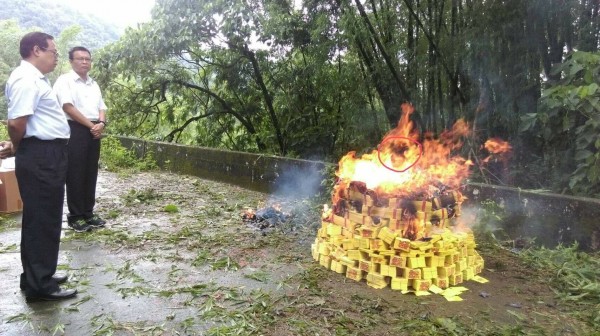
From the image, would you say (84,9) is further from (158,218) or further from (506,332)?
(506,332)

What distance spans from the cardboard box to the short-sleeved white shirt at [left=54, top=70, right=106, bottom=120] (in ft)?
5.12

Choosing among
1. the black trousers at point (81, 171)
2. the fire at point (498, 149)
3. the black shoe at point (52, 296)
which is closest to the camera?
the black shoe at point (52, 296)

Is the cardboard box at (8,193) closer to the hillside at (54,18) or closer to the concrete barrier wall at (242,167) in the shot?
the concrete barrier wall at (242,167)

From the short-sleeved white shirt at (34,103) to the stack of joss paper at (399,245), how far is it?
2452mm

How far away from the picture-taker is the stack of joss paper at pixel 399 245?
377cm

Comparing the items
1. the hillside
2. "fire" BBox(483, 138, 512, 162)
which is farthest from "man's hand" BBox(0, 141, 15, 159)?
the hillside

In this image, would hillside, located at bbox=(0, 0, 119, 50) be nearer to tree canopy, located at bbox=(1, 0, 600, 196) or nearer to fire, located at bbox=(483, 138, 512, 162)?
tree canopy, located at bbox=(1, 0, 600, 196)

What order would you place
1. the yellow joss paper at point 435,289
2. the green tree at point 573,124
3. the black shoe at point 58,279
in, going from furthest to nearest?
1. the green tree at point 573,124
2. the yellow joss paper at point 435,289
3. the black shoe at point 58,279

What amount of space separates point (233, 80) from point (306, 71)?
1.85 metres

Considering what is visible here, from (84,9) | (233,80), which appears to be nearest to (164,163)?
(233,80)

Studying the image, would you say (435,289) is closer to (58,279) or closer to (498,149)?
(58,279)

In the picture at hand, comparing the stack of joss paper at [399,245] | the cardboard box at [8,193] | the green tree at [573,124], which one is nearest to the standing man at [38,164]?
the stack of joss paper at [399,245]

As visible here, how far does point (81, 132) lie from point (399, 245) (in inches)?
→ 143

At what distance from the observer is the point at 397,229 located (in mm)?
3914
